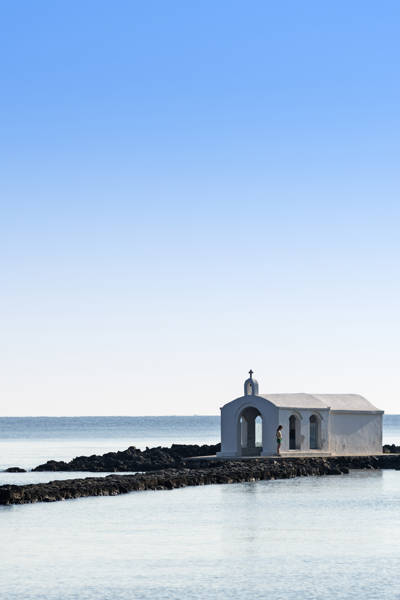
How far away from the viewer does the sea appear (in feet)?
80.7

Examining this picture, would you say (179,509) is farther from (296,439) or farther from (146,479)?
(296,439)

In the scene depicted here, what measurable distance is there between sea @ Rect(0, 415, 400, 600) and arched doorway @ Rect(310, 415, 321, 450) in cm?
1010

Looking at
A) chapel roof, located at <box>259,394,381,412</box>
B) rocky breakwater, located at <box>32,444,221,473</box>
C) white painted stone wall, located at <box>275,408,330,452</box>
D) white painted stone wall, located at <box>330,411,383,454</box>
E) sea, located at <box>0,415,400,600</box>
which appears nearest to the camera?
sea, located at <box>0,415,400,600</box>

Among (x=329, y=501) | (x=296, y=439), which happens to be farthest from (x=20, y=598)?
(x=296, y=439)

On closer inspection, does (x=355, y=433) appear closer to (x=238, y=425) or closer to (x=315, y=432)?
(x=315, y=432)

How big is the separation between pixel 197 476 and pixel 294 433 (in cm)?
920

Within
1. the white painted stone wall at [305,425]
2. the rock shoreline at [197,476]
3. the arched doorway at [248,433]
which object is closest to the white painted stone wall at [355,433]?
the white painted stone wall at [305,425]

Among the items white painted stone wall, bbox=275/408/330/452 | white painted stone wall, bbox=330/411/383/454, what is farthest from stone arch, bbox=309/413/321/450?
white painted stone wall, bbox=330/411/383/454

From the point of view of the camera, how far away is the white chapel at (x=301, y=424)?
5453 centimetres

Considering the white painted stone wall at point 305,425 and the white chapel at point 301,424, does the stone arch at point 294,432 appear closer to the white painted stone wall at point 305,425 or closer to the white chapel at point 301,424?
the white chapel at point 301,424

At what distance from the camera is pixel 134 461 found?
2480 inches

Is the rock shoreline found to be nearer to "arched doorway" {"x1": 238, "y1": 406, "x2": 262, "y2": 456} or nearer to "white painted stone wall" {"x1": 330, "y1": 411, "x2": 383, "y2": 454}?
"white painted stone wall" {"x1": 330, "y1": 411, "x2": 383, "y2": 454}

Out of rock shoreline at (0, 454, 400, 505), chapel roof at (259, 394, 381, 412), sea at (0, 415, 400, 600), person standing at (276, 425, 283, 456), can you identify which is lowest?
sea at (0, 415, 400, 600)

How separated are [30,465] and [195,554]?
4672 centimetres
